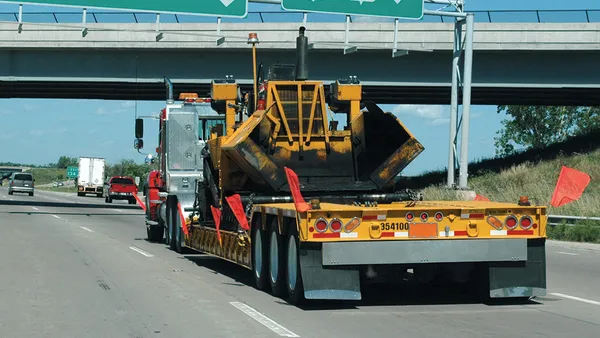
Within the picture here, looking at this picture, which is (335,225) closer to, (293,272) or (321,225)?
(321,225)

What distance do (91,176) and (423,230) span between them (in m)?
75.3

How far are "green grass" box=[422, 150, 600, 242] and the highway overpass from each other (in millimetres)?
3425

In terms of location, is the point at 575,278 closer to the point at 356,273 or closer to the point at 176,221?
the point at 356,273

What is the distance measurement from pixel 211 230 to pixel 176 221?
4.82m

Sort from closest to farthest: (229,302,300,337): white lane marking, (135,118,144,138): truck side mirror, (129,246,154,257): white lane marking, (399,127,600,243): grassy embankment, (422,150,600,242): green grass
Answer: (229,302,300,337): white lane marking → (129,246,154,257): white lane marking → (135,118,144,138): truck side mirror → (399,127,600,243): grassy embankment → (422,150,600,242): green grass

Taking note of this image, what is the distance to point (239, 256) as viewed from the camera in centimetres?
1446

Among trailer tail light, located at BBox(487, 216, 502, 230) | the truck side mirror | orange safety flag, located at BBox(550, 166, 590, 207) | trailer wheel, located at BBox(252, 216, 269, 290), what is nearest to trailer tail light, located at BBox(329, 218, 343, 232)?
trailer tail light, located at BBox(487, 216, 502, 230)

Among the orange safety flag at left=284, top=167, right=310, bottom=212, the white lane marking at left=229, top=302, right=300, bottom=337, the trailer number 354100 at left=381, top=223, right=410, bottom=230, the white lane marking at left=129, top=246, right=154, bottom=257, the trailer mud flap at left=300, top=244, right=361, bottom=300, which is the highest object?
the orange safety flag at left=284, top=167, right=310, bottom=212

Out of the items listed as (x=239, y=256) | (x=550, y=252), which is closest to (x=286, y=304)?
(x=239, y=256)

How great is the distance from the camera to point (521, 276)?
1174cm

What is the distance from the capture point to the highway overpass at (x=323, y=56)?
40.7 meters

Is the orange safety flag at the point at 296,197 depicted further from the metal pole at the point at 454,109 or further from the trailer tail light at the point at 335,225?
the metal pole at the point at 454,109

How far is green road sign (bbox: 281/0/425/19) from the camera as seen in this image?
95.3 feet

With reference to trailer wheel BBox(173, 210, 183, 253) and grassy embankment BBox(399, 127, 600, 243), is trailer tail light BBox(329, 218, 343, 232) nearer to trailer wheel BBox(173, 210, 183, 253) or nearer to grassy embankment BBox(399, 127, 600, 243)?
trailer wheel BBox(173, 210, 183, 253)
